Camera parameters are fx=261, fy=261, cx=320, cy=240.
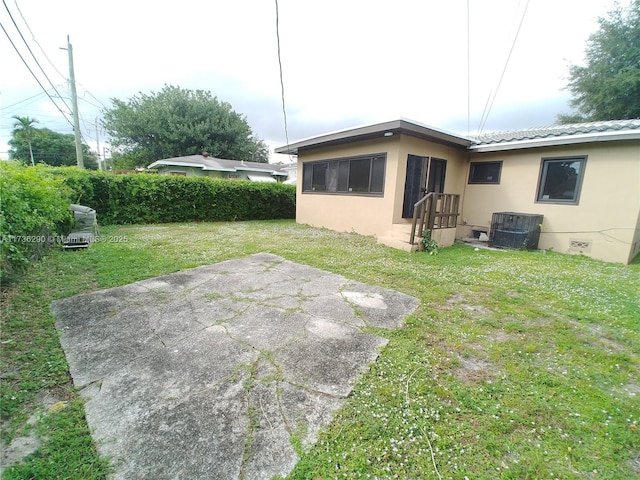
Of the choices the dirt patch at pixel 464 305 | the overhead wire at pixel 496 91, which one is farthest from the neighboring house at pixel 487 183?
the dirt patch at pixel 464 305

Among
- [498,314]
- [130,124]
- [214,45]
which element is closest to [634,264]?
[498,314]

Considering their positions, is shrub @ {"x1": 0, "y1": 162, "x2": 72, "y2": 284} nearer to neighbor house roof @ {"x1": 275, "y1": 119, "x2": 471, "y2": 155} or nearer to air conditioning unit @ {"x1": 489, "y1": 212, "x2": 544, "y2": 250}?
neighbor house roof @ {"x1": 275, "y1": 119, "x2": 471, "y2": 155}

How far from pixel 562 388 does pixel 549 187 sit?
20.9 feet

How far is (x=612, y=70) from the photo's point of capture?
11430mm

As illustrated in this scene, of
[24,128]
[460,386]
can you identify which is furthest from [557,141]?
[24,128]

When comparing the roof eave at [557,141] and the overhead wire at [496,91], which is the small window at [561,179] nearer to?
the roof eave at [557,141]

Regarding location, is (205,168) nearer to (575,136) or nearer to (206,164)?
(206,164)

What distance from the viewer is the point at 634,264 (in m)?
5.29

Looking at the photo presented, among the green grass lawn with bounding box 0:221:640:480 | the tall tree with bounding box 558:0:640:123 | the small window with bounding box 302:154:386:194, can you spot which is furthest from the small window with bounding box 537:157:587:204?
the tall tree with bounding box 558:0:640:123

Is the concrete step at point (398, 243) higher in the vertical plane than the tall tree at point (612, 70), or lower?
lower

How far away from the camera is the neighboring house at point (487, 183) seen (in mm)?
5336

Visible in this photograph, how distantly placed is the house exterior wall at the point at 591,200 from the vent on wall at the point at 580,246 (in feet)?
0.05

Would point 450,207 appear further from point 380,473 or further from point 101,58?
point 101,58

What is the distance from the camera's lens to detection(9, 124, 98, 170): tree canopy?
31.8 metres
